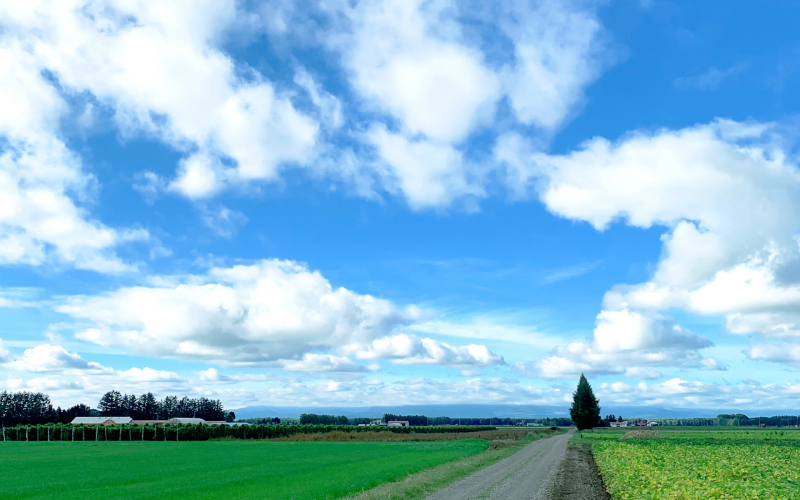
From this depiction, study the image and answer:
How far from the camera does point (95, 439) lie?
113625 millimetres

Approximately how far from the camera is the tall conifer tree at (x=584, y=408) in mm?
151125

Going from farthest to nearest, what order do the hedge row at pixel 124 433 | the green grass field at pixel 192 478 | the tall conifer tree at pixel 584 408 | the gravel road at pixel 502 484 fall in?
the tall conifer tree at pixel 584 408, the hedge row at pixel 124 433, the green grass field at pixel 192 478, the gravel road at pixel 502 484

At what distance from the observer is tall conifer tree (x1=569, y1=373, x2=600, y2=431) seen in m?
151

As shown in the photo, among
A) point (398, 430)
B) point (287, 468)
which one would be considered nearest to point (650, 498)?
point (287, 468)

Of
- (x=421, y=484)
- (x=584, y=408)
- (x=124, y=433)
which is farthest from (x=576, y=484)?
(x=584, y=408)

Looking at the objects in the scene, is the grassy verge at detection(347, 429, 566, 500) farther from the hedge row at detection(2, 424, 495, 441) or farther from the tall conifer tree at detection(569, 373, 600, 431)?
the tall conifer tree at detection(569, 373, 600, 431)

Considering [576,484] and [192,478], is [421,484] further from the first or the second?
[192,478]

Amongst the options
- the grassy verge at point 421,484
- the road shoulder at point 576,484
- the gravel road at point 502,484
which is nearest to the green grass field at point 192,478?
the grassy verge at point 421,484

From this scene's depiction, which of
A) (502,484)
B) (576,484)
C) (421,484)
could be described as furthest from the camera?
(421,484)

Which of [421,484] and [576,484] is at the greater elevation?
[421,484]

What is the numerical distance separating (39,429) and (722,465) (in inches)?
4935

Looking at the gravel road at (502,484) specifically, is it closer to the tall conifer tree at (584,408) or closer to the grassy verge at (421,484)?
the grassy verge at (421,484)

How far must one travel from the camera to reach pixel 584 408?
151 m

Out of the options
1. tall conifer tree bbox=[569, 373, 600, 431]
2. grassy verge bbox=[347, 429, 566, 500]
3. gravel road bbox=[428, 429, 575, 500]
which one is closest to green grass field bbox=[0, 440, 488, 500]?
grassy verge bbox=[347, 429, 566, 500]
